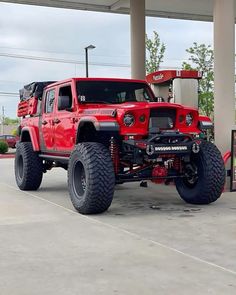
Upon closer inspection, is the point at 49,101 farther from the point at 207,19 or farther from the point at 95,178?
the point at 207,19

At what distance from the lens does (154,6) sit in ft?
54.7

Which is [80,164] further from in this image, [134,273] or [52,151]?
[134,273]

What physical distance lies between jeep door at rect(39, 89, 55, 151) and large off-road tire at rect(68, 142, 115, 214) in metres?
1.87

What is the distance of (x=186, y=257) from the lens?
501cm

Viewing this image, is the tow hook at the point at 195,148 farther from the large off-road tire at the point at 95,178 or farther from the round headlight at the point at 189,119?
the large off-road tire at the point at 95,178

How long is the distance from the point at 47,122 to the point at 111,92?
1500 mm

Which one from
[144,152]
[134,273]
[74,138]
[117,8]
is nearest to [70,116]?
[74,138]

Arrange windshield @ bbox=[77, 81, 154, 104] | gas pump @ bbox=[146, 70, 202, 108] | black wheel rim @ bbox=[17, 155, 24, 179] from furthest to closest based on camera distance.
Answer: gas pump @ bbox=[146, 70, 202, 108] → black wheel rim @ bbox=[17, 155, 24, 179] → windshield @ bbox=[77, 81, 154, 104]

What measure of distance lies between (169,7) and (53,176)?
718cm

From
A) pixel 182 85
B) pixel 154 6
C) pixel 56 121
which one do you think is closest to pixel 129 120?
pixel 56 121

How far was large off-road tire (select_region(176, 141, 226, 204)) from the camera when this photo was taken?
800 centimetres

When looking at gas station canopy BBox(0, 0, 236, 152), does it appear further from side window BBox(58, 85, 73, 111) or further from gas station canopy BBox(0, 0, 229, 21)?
side window BBox(58, 85, 73, 111)

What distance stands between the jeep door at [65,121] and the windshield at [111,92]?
0.25 m

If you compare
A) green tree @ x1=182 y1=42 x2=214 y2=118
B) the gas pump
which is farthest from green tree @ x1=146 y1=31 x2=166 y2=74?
the gas pump
